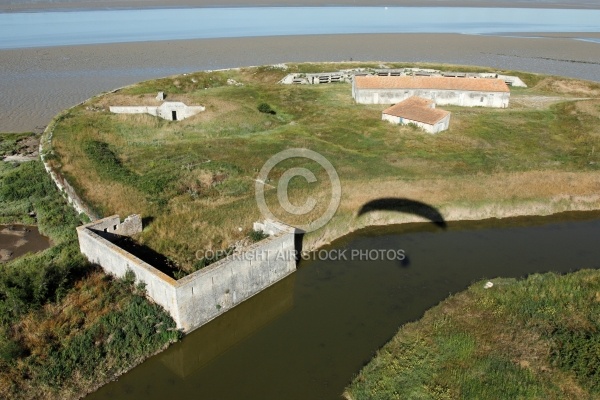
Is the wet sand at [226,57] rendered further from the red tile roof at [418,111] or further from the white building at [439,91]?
the red tile roof at [418,111]

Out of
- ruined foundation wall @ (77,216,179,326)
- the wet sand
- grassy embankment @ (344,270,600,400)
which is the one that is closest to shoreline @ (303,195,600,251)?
grassy embankment @ (344,270,600,400)

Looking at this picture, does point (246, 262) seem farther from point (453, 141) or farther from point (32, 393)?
point (453, 141)

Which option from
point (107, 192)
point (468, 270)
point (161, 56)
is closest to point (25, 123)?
point (107, 192)

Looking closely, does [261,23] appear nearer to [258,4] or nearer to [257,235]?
[258,4]

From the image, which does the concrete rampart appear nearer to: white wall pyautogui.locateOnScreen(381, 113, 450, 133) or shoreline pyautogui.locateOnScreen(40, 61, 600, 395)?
white wall pyautogui.locateOnScreen(381, 113, 450, 133)
